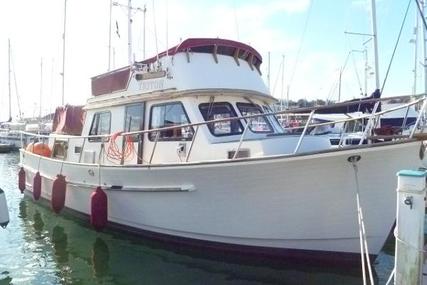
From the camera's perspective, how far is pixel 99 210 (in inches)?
340

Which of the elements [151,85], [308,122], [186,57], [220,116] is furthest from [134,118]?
[308,122]

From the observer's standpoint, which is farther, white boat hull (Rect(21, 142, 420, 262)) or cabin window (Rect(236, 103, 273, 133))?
cabin window (Rect(236, 103, 273, 133))

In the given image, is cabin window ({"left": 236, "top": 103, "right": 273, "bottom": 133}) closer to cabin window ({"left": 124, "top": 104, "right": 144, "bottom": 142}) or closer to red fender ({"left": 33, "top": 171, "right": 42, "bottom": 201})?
cabin window ({"left": 124, "top": 104, "right": 144, "bottom": 142})

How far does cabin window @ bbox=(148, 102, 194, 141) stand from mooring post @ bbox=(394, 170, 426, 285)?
4.56m

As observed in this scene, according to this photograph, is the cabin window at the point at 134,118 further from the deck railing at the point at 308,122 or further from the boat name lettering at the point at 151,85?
the deck railing at the point at 308,122

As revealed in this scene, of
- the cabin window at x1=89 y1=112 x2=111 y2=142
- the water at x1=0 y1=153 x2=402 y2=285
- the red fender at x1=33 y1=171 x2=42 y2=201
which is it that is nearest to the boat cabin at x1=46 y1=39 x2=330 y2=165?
the cabin window at x1=89 y1=112 x2=111 y2=142

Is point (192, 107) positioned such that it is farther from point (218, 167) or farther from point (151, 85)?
point (218, 167)

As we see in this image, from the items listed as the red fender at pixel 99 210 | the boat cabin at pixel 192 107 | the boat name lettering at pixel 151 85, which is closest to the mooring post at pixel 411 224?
the boat cabin at pixel 192 107

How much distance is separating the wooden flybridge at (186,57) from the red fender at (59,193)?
2.25 m

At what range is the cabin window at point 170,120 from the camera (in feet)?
27.2

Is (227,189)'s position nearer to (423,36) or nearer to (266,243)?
(266,243)

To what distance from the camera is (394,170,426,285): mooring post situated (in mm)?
4102

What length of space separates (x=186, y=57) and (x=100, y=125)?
3.08m

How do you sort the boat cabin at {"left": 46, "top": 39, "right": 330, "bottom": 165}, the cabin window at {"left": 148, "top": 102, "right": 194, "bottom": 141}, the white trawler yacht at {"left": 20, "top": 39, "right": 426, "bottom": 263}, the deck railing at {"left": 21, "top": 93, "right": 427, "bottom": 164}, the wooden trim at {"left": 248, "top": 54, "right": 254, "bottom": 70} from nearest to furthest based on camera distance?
1. the deck railing at {"left": 21, "top": 93, "right": 427, "bottom": 164}
2. the white trawler yacht at {"left": 20, "top": 39, "right": 426, "bottom": 263}
3. the boat cabin at {"left": 46, "top": 39, "right": 330, "bottom": 165}
4. the cabin window at {"left": 148, "top": 102, "right": 194, "bottom": 141}
5. the wooden trim at {"left": 248, "top": 54, "right": 254, "bottom": 70}
